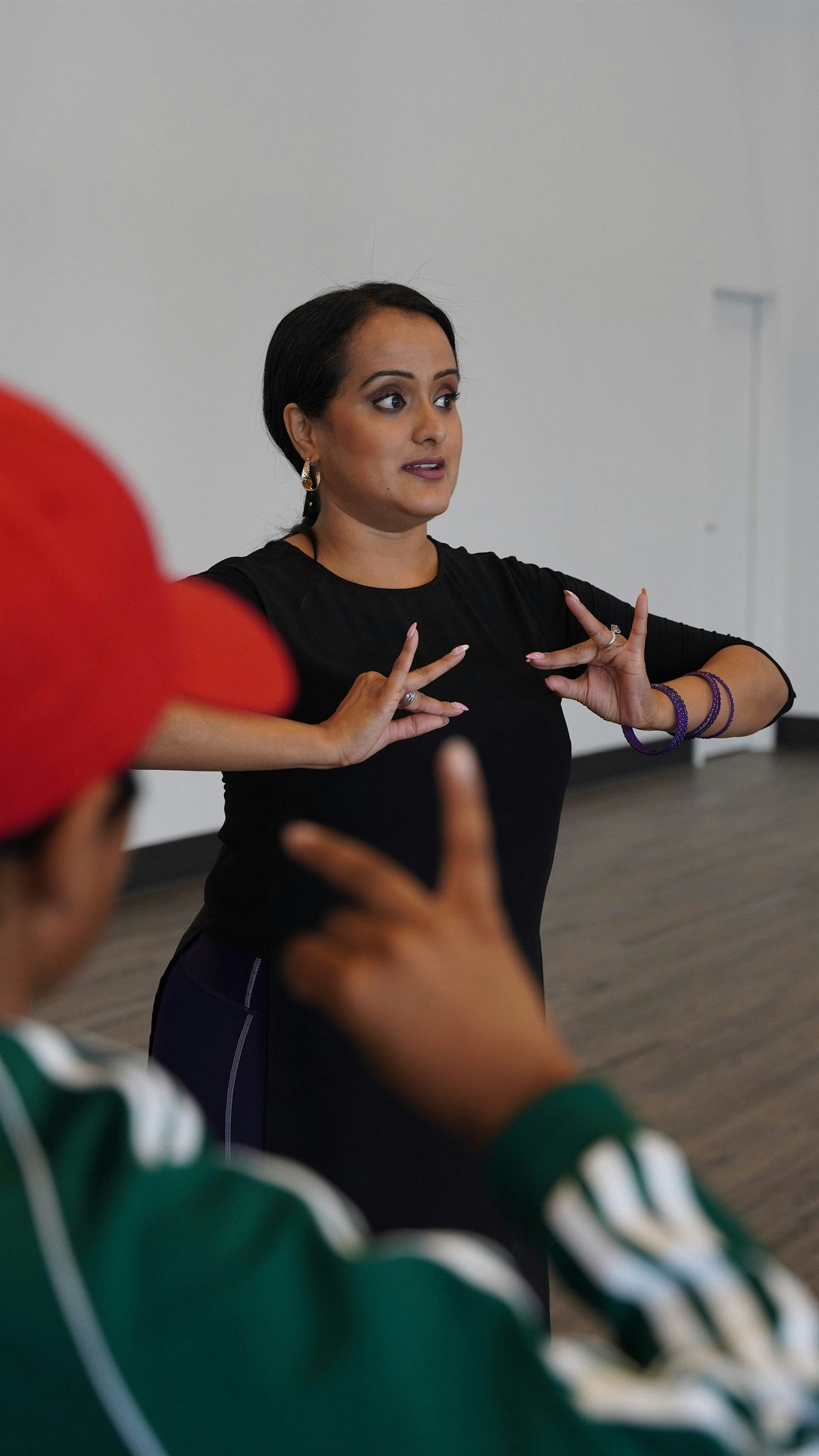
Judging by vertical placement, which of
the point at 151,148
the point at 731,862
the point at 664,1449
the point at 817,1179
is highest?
the point at 151,148

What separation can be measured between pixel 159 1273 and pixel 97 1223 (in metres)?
0.03

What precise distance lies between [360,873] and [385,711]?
1.02 metres

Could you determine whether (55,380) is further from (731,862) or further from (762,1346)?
(762,1346)

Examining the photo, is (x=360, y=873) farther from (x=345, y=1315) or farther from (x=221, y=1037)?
(x=221, y=1037)

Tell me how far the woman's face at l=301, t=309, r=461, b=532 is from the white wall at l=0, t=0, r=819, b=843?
2291 millimetres

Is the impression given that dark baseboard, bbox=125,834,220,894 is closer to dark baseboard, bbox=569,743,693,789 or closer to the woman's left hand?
dark baseboard, bbox=569,743,693,789

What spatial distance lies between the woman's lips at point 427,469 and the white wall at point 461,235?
2.32m

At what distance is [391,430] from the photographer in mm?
1824

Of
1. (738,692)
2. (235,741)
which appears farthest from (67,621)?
(738,692)

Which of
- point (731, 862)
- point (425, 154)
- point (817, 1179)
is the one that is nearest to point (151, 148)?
point (425, 154)

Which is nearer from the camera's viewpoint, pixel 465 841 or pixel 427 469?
pixel 465 841

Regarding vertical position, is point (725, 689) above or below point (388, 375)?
below

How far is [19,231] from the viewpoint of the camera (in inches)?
173

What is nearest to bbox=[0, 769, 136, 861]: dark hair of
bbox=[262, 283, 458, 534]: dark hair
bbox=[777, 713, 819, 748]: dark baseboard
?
bbox=[262, 283, 458, 534]: dark hair
